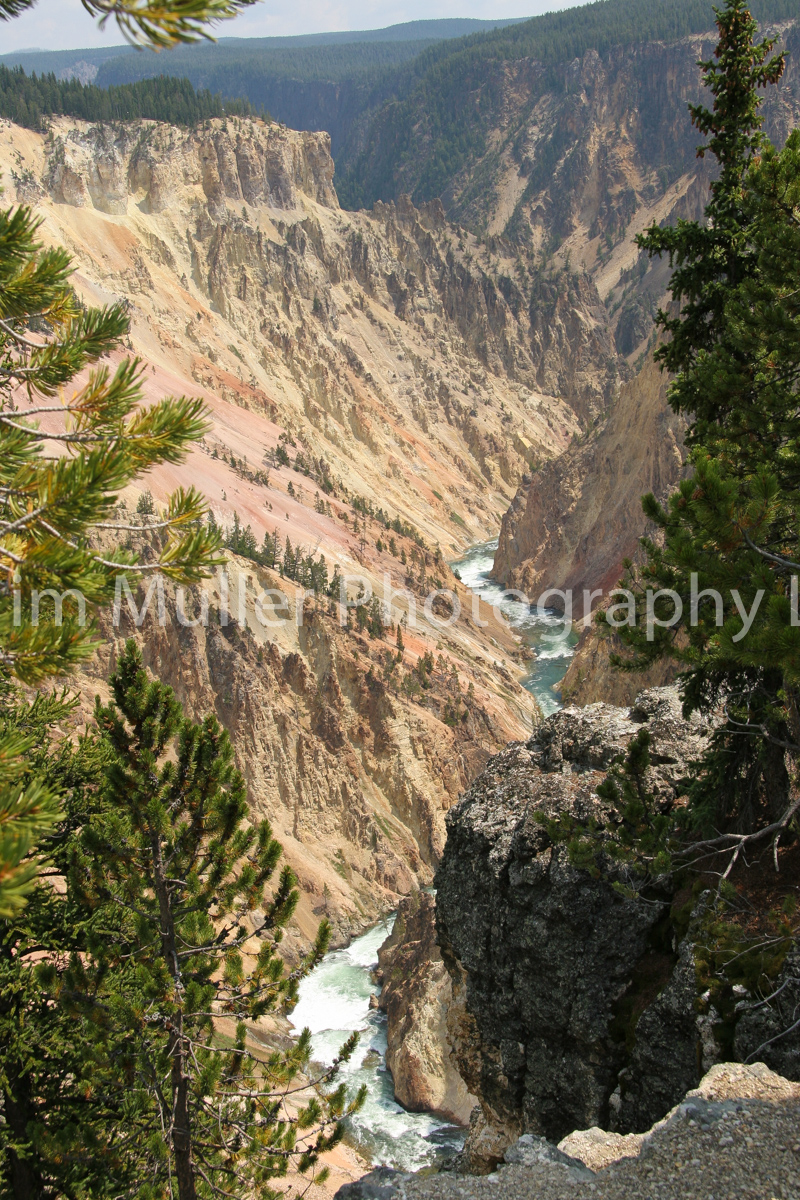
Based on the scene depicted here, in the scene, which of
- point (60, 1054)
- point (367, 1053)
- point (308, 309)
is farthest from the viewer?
point (308, 309)

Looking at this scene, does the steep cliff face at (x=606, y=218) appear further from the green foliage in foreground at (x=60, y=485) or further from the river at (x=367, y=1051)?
the green foliage in foreground at (x=60, y=485)

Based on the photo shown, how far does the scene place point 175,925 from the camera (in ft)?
25.7

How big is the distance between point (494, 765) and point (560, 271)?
110119mm

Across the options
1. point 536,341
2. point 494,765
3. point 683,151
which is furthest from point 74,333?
point 683,151

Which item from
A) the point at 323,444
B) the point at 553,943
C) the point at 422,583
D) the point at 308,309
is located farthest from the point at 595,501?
the point at 553,943

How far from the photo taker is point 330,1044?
23.2 metres

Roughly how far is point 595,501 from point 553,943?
157 feet

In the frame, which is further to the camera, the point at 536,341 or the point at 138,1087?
the point at 536,341

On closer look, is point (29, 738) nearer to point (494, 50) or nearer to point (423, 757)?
point (423, 757)

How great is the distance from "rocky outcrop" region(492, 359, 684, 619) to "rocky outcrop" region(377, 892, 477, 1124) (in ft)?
90.1

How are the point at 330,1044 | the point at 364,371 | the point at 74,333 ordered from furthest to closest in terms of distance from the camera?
the point at 364,371
the point at 330,1044
the point at 74,333

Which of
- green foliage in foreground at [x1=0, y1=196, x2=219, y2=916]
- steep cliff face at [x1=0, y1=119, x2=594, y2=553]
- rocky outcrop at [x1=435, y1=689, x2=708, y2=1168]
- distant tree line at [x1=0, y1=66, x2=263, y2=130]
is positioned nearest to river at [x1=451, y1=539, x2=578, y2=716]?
steep cliff face at [x1=0, y1=119, x2=594, y2=553]

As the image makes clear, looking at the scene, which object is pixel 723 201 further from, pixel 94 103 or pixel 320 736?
pixel 94 103

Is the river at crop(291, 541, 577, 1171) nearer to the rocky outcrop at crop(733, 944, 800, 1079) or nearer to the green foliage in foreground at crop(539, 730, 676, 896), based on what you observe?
the green foliage in foreground at crop(539, 730, 676, 896)
